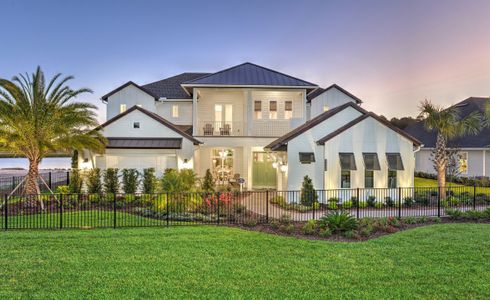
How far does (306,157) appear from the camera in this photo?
15.7 metres

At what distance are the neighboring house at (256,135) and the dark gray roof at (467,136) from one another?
9941 millimetres

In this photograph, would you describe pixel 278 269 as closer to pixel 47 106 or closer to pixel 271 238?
pixel 271 238

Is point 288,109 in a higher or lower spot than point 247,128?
higher

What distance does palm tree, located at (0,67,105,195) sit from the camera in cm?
1366

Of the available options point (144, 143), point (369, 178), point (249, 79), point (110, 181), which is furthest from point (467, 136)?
point (110, 181)

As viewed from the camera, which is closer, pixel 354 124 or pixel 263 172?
pixel 354 124

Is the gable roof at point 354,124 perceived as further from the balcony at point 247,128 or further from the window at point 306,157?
the balcony at point 247,128

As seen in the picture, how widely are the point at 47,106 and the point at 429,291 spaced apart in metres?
16.9

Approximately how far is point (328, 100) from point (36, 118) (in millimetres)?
22260

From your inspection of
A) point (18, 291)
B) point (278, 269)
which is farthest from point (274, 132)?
point (18, 291)

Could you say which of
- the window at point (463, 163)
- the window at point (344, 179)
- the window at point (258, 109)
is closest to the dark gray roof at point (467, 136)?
the window at point (463, 163)

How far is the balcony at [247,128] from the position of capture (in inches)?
846

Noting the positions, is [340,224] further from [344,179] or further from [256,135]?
[256,135]

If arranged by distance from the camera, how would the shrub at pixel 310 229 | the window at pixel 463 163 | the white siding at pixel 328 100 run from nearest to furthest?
the shrub at pixel 310 229 → the window at pixel 463 163 → the white siding at pixel 328 100
